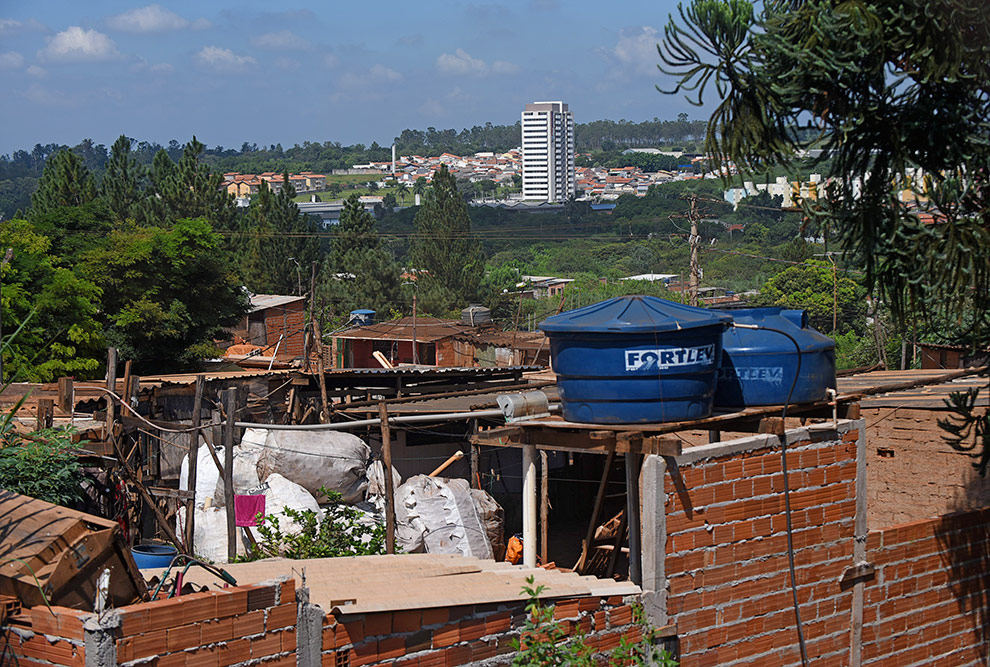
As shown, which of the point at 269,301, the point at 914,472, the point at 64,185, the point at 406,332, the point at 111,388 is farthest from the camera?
the point at 64,185

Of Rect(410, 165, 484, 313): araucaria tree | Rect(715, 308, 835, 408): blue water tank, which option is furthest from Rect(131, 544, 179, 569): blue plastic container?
Rect(410, 165, 484, 313): araucaria tree

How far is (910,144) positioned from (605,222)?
372 ft

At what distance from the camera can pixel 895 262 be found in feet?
29.3

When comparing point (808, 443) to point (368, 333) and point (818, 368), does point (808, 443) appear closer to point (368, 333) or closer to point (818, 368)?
point (818, 368)

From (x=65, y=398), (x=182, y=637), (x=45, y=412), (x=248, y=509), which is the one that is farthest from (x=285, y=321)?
(x=182, y=637)

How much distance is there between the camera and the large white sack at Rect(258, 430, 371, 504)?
14062 mm

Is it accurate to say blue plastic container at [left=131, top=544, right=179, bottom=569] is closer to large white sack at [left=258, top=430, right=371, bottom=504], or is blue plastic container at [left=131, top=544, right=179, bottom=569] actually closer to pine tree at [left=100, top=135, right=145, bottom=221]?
large white sack at [left=258, top=430, right=371, bottom=504]

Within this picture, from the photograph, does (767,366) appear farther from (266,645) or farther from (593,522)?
(266,645)

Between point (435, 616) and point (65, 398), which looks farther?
point (65, 398)

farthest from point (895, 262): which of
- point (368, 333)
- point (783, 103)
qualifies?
point (368, 333)

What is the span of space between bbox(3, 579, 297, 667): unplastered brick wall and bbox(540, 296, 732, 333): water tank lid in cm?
283

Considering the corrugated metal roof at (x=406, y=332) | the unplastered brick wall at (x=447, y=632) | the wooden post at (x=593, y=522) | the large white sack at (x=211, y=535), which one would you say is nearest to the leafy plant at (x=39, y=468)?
the unplastered brick wall at (x=447, y=632)

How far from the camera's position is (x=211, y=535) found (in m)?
12.4

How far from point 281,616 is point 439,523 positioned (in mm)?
6126
